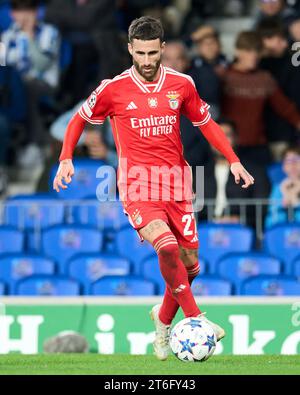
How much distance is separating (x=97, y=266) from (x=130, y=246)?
527 millimetres

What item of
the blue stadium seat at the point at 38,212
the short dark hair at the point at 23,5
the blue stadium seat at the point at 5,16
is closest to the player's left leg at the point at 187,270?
the blue stadium seat at the point at 38,212

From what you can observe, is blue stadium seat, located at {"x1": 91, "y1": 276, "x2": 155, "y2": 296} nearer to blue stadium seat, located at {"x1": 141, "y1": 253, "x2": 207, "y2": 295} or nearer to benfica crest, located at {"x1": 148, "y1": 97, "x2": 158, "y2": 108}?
blue stadium seat, located at {"x1": 141, "y1": 253, "x2": 207, "y2": 295}

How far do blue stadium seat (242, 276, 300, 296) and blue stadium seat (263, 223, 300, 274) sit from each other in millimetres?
644


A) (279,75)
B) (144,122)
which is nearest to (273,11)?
(279,75)

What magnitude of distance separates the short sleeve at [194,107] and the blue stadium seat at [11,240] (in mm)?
5277

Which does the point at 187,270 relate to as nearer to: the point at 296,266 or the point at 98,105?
the point at 98,105

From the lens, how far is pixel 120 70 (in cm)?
1772

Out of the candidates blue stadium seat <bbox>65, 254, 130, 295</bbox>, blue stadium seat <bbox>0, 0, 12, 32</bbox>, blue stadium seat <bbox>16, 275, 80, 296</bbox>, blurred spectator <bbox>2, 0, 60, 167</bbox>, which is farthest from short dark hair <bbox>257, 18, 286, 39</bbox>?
blue stadium seat <bbox>16, 275, 80, 296</bbox>

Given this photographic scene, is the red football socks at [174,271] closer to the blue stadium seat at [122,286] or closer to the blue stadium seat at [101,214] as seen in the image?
the blue stadium seat at [122,286]

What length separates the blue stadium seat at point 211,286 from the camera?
47.8ft

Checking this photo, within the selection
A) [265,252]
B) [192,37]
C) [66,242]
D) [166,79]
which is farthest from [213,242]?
[166,79]

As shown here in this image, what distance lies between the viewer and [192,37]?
1811 centimetres

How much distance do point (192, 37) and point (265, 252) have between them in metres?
3.74

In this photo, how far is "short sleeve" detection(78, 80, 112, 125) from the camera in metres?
10.8
